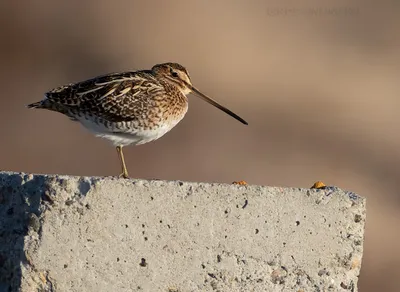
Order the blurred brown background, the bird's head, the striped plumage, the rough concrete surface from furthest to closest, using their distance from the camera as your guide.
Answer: the blurred brown background, the bird's head, the striped plumage, the rough concrete surface

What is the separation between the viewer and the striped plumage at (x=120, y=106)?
328 inches

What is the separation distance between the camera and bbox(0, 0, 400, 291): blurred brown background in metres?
18.8

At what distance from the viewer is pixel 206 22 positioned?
78.0ft

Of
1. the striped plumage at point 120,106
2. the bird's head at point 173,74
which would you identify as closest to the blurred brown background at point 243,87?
the bird's head at point 173,74

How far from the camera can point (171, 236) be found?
5574mm

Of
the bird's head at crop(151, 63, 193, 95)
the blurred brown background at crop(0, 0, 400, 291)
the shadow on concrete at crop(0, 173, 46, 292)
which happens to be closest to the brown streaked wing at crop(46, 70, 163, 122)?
the bird's head at crop(151, 63, 193, 95)

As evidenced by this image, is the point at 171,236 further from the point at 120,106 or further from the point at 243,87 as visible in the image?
the point at 243,87

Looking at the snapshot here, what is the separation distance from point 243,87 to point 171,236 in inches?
640

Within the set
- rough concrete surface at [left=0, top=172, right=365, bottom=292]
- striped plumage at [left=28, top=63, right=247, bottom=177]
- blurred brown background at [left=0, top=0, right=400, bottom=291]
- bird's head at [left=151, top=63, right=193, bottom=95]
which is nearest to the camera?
rough concrete surface at [left=0, top=172, right=365, bottom=292]

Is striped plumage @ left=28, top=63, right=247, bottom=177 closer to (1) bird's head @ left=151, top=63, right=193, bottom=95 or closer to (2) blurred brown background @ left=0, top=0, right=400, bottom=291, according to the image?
(1) bird's head @ left=151, top=63, right=193, bottom=95

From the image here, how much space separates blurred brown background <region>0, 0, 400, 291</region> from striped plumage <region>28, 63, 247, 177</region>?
9.18 meters

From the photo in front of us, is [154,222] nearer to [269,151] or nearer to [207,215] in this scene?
[207,215]

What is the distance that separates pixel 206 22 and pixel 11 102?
4.02m

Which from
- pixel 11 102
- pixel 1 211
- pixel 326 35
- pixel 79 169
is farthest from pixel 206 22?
pixel 1 211
